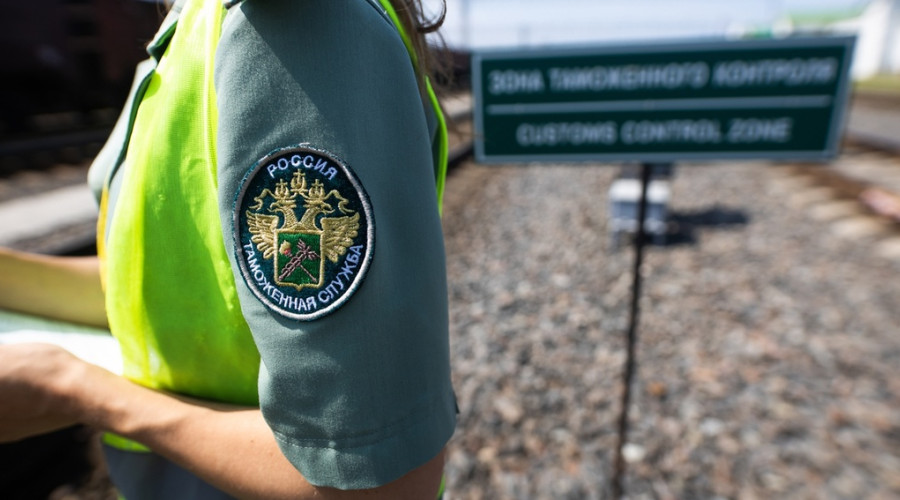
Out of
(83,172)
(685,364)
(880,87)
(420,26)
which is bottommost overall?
(880,87)

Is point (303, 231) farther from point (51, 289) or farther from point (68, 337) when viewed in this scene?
point (51, 289)

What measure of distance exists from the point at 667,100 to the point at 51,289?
2.07 meters

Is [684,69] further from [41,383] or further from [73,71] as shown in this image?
[73,71]

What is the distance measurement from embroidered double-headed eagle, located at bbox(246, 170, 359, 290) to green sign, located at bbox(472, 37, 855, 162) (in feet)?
6.07

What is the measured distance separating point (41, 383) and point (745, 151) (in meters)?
2.35

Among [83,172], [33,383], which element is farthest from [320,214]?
[83,172]

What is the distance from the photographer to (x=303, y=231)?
2.07ft

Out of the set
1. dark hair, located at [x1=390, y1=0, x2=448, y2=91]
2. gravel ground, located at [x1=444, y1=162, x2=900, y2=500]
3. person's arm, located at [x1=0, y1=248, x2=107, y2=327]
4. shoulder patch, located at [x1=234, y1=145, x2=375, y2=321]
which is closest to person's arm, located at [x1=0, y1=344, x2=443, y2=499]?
shoulder patch, located at [x1=234, y1=145, x2=375, y2=321]

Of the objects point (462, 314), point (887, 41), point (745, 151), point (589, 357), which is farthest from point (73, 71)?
point (887, 41)

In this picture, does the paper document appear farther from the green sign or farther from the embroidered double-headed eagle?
the green sign

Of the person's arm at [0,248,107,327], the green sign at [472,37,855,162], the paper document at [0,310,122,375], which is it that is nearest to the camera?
the paper document at [0,310,122,375]

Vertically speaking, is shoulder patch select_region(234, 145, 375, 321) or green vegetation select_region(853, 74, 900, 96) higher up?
shoulder patch select_region(234, 145, 375, 321)

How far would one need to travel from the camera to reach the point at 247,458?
726mm

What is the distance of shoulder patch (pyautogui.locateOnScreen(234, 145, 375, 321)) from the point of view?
612 millimetres
